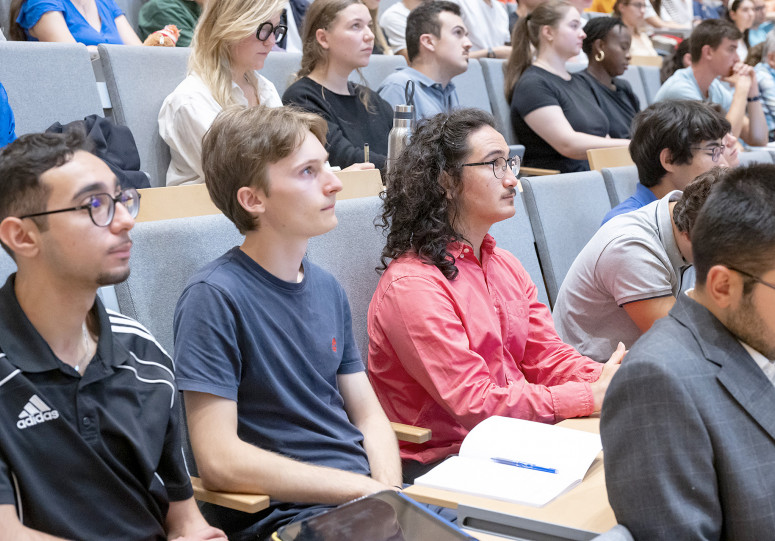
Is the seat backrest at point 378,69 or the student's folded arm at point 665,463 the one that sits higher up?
the seat backrest at point 378,69

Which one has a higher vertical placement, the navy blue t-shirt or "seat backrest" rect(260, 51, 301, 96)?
"seat backrest" rect(260, 51, 301, 96)

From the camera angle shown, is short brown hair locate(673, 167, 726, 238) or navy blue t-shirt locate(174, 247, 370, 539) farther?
short brown hair locate(673, 167, 726, 238)

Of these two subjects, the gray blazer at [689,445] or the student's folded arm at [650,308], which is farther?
the student's folded arm at [650,308]

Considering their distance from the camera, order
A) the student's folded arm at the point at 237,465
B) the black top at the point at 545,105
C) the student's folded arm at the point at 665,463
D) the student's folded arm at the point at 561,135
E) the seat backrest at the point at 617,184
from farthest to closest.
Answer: the black top at the point at 545,105 < the student's folded arm at the point at 561,135 < the seat backrest at the point at 617,184 < the student's folded arm at the point at 237,465 < the student's folded arm at the point at 665,463

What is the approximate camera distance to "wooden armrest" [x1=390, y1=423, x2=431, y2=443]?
1.68 meters

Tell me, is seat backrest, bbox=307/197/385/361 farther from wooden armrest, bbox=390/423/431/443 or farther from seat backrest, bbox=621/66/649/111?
seat backrest, bbox=621/66/649/111

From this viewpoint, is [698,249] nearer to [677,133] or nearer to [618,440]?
[618,440]

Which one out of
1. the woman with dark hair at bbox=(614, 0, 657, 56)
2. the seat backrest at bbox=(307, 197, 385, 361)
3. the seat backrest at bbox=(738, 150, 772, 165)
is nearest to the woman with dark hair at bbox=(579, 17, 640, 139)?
the seat backrest at bbox=(738, 150, 772, 165)

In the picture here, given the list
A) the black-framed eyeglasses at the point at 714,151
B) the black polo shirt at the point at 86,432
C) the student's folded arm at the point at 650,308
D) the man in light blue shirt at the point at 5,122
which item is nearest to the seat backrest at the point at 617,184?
the black-framed eyeglasses at the point at 714,151

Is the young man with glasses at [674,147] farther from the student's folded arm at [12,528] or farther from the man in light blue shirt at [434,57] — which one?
the student's folded arm at [12,528]

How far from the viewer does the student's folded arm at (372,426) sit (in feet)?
5.25

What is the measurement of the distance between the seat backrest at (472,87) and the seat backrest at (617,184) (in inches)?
41.9

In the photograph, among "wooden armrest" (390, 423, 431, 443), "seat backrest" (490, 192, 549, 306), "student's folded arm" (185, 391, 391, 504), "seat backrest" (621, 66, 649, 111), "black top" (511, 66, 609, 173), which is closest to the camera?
"student's folded arm" (185, 391, 391, 504)

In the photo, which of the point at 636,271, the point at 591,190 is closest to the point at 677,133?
the point at 591,190
